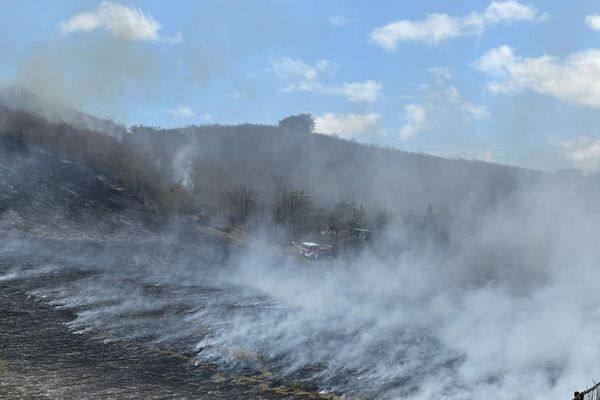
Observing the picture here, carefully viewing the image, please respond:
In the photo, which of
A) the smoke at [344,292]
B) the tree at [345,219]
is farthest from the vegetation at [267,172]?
the smoke at [344,292]

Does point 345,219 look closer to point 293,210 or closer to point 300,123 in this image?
point 293,210

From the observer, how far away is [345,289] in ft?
80.0

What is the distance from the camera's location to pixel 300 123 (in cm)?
13950

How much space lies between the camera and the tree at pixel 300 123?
452 ft

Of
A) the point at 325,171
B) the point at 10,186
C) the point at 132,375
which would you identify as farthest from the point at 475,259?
the point at 325,171

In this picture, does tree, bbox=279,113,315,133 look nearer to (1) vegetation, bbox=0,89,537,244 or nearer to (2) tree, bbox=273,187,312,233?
(1) vegetation, bbox=0,89,537,244

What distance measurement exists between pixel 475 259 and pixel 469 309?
49.1ft

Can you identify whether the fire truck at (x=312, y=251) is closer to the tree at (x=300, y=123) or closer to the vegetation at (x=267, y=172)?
the vegetation at (x=267, y=172)

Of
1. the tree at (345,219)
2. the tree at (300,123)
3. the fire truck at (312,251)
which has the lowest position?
the fire truck at (312,251)

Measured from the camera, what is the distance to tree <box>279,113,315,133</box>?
5418 inches

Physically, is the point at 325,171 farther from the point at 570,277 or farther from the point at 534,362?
the point at 534,362

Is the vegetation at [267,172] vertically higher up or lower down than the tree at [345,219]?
higher up

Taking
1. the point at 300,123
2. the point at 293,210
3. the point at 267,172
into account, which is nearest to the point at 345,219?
the point at 293,210

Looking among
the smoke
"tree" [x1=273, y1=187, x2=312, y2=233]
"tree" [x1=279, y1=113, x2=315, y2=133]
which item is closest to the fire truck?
the smoke
